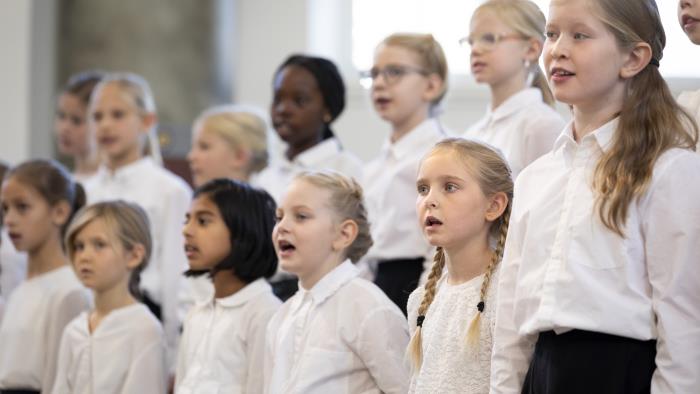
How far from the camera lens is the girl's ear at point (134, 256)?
13.4ft

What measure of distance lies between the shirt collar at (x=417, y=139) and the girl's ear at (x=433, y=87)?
99mm

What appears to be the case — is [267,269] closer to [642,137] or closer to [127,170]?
[127,170]

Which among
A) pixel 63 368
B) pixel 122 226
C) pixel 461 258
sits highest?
pixel 461 258

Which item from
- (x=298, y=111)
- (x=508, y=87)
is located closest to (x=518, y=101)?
(x=508, y=87)

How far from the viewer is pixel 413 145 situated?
4.04 metres

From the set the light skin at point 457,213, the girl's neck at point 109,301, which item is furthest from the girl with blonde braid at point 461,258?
the girl's neck at point 109,301

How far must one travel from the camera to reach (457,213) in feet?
9.39

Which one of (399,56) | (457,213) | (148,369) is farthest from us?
(399,56)

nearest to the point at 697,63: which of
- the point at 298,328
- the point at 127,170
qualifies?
the point at 127,170

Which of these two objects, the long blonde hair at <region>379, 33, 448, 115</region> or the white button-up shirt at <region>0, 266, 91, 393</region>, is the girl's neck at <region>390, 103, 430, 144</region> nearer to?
the long blonde hair at <region>379, 33, 448, 115</region>

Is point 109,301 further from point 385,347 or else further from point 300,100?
point 385,347

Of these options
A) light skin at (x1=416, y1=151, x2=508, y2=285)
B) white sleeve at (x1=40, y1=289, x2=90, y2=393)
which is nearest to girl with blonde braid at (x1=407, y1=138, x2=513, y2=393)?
light skin at (x1=416, y1=151, x2=508, y2=285)

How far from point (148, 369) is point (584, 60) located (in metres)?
2.03

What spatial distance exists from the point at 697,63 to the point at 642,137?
3.42m
